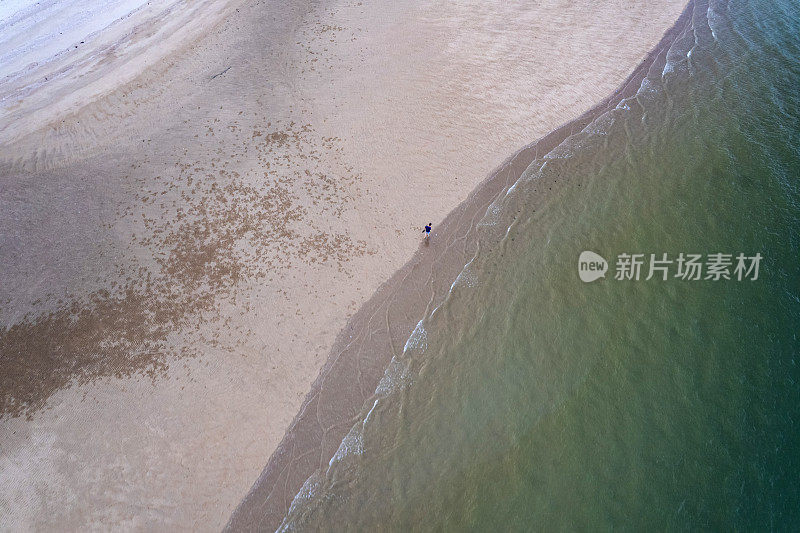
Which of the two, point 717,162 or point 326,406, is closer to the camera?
point 326,406

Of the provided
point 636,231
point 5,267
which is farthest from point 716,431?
point 5,267

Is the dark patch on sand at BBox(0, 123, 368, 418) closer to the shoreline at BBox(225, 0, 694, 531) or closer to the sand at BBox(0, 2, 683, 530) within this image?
the sand at BBox(0, 2, 683, 530)

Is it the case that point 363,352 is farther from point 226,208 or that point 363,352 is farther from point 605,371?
point 226,208

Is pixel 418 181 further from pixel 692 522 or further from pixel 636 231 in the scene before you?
pixel 692 522

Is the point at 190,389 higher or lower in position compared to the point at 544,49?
lower

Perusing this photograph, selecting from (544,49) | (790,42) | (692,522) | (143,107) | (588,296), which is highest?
(143,107)

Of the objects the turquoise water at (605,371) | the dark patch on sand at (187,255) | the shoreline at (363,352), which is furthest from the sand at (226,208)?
the turquoise water at (605,371)
